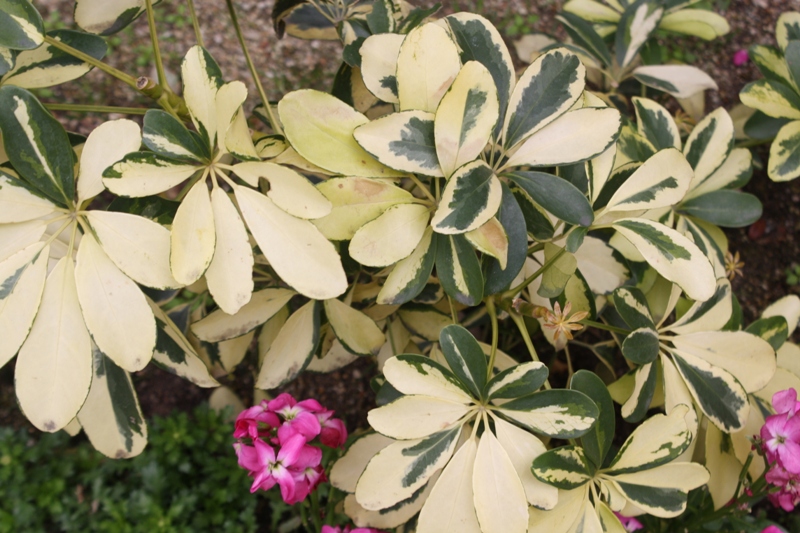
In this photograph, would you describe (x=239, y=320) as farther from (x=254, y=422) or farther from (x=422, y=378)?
(x=422, y=378)

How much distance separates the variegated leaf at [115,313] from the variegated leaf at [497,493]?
0.37 m

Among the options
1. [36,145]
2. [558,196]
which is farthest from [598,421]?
[36,145]

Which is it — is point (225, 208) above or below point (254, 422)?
above

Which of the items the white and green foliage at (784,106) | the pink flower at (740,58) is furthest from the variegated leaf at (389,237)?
the pink flower at (740,58)

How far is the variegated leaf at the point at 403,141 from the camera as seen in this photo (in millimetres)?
623

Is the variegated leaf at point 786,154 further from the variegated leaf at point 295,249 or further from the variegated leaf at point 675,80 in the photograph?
the variegated leaf at point 295,249

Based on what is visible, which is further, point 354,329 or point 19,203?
point 354,329

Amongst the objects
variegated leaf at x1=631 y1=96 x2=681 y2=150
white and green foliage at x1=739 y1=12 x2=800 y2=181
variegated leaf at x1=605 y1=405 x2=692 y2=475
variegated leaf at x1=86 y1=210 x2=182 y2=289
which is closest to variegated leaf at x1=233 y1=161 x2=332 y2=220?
variegated leaf at x1=86 y1=210 x2=182 y2=289

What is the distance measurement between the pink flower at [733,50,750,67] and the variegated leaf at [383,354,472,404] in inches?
59.4

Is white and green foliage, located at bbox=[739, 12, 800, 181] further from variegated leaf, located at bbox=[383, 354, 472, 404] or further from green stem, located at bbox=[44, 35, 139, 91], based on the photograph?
green stem, located at bbox=[44, 35, 139, 91]

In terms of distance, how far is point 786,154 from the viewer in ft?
3.33

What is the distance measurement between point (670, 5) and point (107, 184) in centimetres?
123

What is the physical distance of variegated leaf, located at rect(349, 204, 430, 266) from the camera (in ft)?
2.05

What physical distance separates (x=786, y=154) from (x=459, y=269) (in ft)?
2.36
